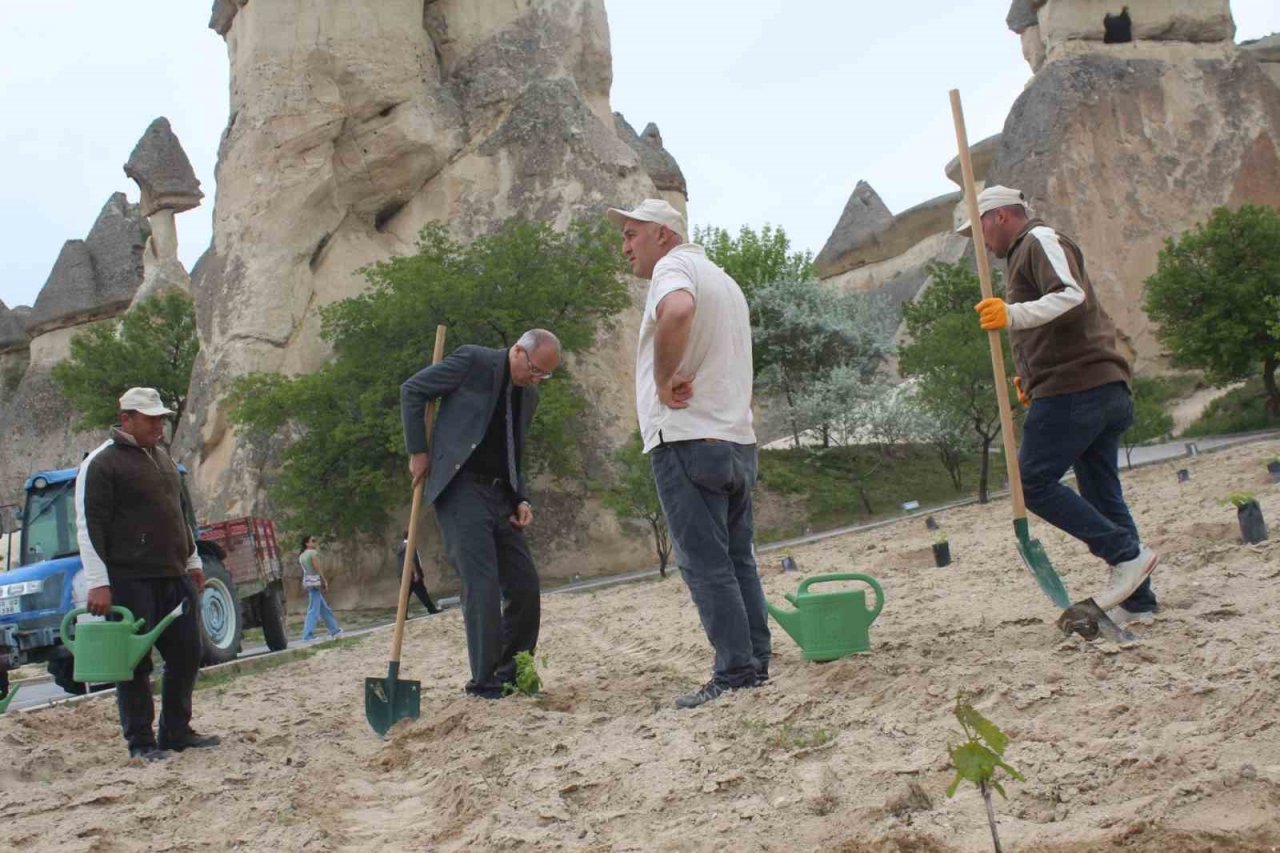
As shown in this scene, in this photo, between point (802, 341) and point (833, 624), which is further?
point (802, 341)

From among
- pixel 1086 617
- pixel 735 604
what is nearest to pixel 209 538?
pixel 735 604

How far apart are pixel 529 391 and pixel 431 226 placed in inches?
736

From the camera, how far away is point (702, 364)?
4.99 m

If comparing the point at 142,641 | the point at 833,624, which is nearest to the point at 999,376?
the point at 833,624

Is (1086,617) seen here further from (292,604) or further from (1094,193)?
(1094,193)

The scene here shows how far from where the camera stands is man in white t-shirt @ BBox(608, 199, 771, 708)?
4797mm

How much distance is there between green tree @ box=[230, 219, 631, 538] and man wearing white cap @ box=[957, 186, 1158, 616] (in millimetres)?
16781

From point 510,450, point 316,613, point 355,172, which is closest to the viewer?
point 510,450

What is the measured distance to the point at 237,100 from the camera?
86.4ft

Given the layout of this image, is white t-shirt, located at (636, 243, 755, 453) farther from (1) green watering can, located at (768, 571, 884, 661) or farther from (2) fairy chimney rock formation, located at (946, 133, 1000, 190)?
(2) fairy chimney rock formation, located at (946, 133, 1000, 190)

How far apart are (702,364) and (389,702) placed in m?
2.11

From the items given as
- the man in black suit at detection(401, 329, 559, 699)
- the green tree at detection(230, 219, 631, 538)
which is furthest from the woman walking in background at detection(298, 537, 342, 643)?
the man in black suit at detection(401, 329, 559, 699)

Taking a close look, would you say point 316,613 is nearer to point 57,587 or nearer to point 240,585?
point 240,585

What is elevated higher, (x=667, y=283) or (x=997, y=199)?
(x=997, y=199)
